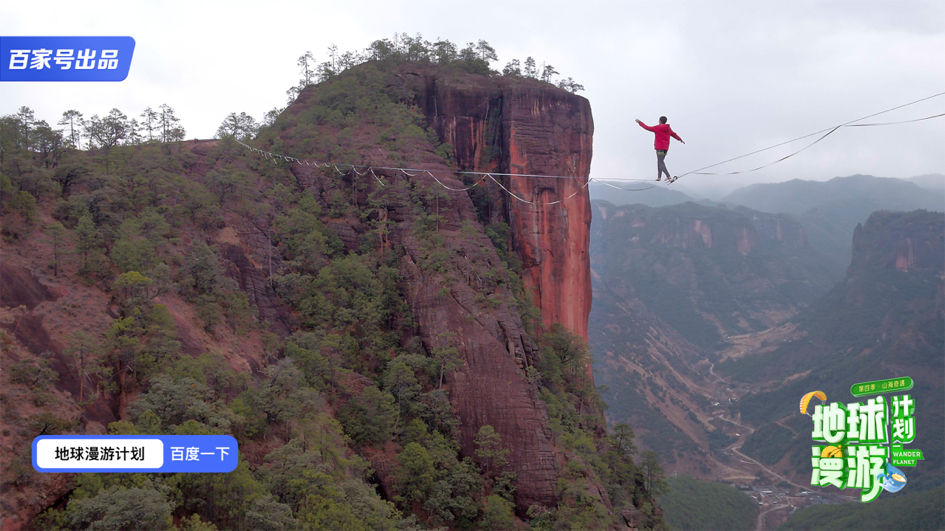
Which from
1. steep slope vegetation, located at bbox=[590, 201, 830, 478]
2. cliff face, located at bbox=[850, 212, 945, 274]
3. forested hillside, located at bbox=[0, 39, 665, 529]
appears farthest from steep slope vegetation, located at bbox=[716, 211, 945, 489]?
forested hillside, located at bbox=[0, 39, 665, 529]

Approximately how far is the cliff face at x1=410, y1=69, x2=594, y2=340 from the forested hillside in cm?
82

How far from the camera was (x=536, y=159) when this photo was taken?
1657 inches

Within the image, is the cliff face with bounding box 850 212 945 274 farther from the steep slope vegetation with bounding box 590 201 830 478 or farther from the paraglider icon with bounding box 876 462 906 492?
the paraglider icon with bounding box 876 462 906 492

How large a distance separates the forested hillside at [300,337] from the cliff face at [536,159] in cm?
82

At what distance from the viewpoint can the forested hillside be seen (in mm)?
18438

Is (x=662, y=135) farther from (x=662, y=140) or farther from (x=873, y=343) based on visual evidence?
(x=873, y=343)

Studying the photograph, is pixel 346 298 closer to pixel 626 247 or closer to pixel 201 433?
pixel 201 433

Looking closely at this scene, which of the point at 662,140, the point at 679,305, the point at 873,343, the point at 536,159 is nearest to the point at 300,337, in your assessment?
the point at 662,140

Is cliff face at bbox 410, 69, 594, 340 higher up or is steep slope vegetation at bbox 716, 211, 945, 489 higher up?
cliff face at bbox 410, 69, 594, 340

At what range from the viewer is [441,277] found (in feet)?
109

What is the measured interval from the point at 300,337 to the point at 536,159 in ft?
67.9

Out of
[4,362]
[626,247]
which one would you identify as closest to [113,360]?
[4,362]

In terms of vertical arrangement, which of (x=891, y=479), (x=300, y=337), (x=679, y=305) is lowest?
(x=679, y=305)

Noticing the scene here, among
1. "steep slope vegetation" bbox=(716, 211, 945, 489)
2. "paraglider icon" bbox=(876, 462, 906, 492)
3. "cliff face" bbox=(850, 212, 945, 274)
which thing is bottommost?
"steep slope vegetation" bbox=(716, 211, 945, 489)
